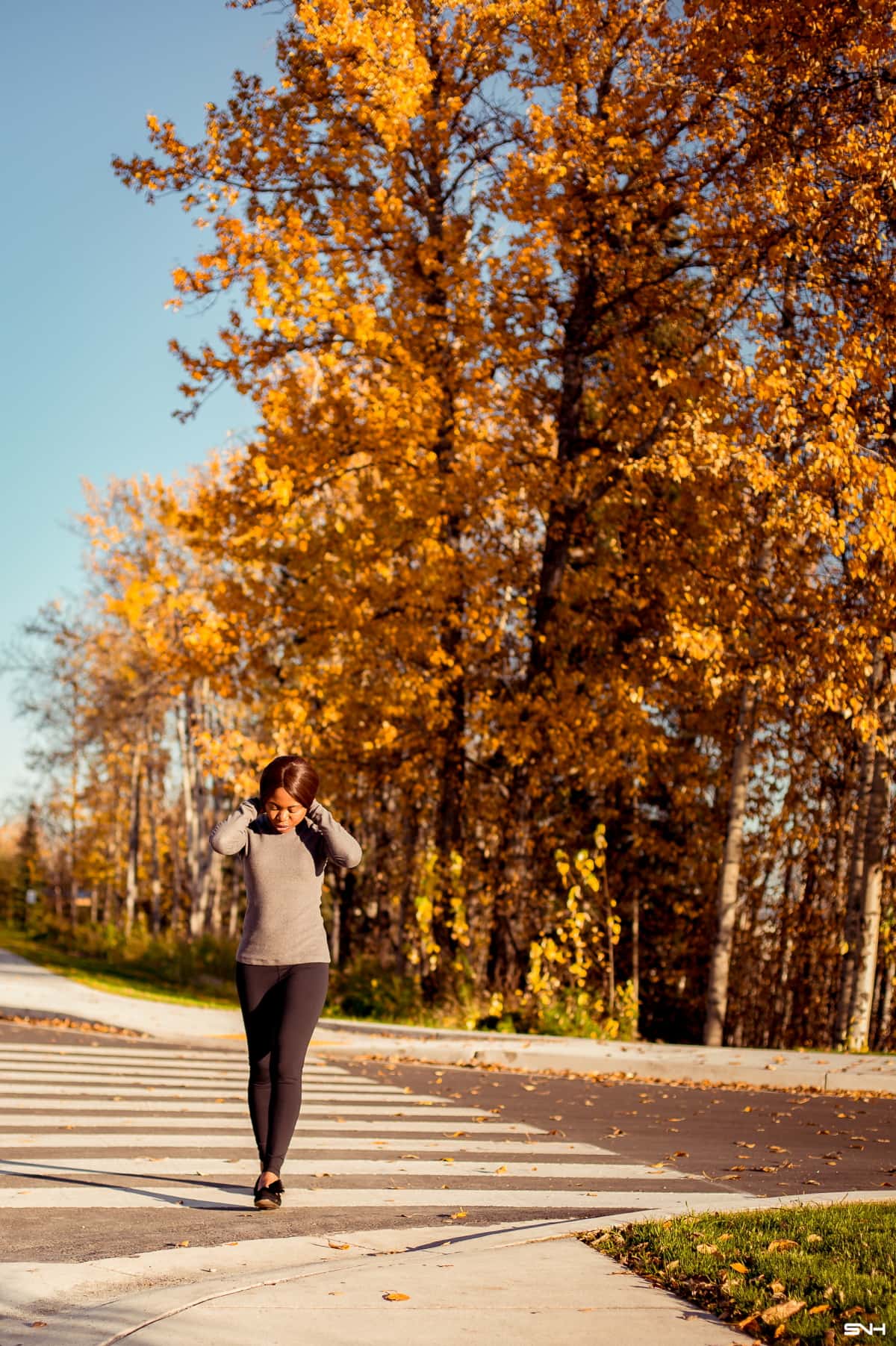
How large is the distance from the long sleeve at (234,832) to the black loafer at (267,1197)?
1428 millimetres

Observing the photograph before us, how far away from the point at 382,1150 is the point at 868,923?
33.9 feet

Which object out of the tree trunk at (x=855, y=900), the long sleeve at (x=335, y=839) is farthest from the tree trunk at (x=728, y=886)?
the long sleeve at (x=335, y=839)

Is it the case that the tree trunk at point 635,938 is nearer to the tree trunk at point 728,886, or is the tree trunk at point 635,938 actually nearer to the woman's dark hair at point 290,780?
the tree trunk at point 728,886

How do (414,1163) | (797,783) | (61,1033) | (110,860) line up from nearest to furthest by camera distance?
1. (414,1163)
2. (61,1033)
3. (797,783)
4. (110,860)

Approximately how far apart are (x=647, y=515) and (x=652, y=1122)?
9262mm

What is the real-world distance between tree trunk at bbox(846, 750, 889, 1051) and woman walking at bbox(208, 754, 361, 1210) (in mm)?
11666

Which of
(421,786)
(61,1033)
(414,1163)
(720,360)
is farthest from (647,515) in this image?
(414,1163)

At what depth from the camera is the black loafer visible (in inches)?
239

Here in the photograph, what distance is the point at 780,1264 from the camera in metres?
5.01

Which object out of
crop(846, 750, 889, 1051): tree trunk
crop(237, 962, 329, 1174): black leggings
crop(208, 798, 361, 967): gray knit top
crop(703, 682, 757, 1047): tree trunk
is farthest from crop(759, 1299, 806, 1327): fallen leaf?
crop(703, 682, 757, 1047): tree trunk

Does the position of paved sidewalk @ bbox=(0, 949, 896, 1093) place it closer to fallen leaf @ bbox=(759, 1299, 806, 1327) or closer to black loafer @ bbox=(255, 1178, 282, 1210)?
black loafer @ bbox=(255, 1178, 282, 1210)

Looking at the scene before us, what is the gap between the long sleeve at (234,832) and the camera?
605 cm

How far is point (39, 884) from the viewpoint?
61344 millimetres

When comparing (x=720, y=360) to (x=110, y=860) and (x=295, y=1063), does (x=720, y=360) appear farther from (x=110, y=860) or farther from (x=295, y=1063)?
(x=110, y=860)
